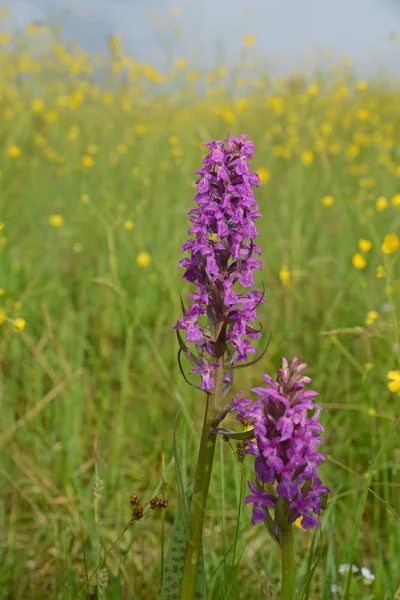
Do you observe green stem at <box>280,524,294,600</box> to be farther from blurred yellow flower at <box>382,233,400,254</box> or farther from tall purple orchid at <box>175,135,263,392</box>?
blurred yellow flower at <box>382,233,400,254</box>

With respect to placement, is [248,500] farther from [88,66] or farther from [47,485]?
[88,66]

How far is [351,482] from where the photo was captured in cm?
264

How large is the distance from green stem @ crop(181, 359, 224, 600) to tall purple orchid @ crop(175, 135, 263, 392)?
0.10 meters

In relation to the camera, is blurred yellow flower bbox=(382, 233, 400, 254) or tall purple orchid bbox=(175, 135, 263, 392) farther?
blurred yellow flower bbox=(382, 233, 400, 254)

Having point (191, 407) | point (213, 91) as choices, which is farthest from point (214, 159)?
point (213, 91)

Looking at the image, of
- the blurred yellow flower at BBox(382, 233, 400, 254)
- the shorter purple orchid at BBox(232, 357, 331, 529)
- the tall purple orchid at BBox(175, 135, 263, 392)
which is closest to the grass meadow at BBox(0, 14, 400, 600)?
the blurred yellow flower at BBox(382, 233, 400, 254)

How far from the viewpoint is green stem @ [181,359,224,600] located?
1.28 meters

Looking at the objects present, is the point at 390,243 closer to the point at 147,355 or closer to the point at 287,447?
the point at 147,355

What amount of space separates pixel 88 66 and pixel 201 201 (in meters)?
7.89

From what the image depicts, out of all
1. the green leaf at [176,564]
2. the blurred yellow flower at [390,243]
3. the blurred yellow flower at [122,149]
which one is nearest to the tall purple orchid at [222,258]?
the green leaf at [176,564]

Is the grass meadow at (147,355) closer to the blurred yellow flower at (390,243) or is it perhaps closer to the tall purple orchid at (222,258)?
the blurred yellow flower at (390,243)

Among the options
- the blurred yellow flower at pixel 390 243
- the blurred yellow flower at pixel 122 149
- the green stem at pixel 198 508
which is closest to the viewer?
the green stem at pixel 198 508

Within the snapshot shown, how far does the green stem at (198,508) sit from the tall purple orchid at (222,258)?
10 centimetres

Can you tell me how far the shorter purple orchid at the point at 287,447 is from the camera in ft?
3.80
